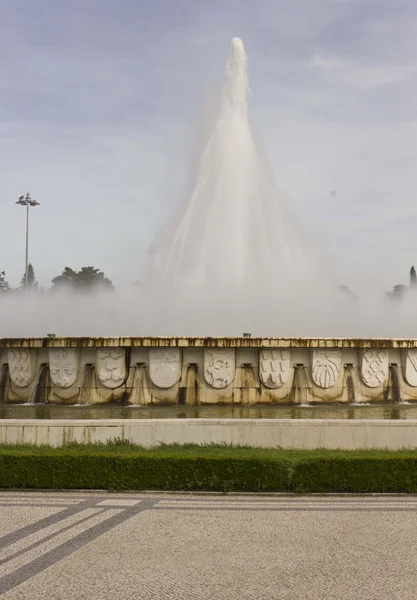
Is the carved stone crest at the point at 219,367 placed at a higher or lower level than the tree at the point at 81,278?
lower

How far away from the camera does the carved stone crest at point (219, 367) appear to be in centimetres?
1952

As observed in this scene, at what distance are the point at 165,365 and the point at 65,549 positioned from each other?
11.1m

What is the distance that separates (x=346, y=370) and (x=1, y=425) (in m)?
9.79

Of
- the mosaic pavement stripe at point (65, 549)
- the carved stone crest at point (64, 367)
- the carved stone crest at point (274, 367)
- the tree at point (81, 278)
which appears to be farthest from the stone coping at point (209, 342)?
the tree at point (81, 278)

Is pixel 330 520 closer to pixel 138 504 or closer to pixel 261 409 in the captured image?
pixel 138 504

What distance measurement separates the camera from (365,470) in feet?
39.3

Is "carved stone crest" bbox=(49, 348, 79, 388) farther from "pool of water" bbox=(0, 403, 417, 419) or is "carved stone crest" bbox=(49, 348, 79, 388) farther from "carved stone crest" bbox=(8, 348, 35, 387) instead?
"carved stone crest" bbox=(8, 348, 35, 387)

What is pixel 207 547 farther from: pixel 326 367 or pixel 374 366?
pixel 374 366

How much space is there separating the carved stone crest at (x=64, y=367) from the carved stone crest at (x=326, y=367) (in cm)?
637

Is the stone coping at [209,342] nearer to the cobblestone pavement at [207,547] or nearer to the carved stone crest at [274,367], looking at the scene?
the carved stone crest at [274,367]

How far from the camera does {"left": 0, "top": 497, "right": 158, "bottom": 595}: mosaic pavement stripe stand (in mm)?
7403

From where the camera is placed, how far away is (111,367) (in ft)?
64.7

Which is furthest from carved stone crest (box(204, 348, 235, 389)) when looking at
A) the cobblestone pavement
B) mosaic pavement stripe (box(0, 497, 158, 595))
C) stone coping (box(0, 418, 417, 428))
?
mosaic pavement stripe (box(0, 497, 158, 595))

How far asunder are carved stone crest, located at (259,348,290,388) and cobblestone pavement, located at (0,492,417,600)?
311 inches
